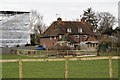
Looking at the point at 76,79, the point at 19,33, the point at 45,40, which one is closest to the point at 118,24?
the point at 45,40

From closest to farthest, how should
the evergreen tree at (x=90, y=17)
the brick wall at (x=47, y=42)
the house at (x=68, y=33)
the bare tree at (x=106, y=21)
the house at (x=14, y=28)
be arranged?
the house at (x=14, y=28) → the house at (x=68, y=33) → the brick wall at (x=47, y=42) → the bare tree at (x=106, y=21) → the evergreen tree at (x=90, y=17)

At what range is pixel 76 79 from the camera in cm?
1959

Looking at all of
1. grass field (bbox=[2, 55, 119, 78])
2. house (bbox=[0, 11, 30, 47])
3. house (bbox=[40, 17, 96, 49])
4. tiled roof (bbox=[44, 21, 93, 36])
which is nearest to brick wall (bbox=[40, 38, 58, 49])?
house (bbox=[40, 17, 96, 49])

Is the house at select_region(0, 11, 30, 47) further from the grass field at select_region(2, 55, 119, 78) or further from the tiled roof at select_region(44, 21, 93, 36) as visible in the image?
the grass field at select_region(2, 55, 119, 78)

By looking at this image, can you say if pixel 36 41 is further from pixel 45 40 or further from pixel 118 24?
pixel 118 24

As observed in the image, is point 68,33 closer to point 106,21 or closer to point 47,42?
point 47,42

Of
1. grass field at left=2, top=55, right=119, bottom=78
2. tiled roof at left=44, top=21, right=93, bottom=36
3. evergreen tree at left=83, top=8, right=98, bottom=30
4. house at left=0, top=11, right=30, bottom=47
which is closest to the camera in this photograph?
grass field at left=2, top=55, right=119, bottom=78

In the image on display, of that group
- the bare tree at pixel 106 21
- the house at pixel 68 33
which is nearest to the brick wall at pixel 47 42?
the house at pixel 68 33

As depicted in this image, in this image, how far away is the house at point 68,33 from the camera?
9247 centimetres

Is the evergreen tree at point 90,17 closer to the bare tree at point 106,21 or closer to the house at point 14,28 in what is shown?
the bare tree at point 106,21

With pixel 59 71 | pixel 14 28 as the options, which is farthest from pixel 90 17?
pixel 59 71

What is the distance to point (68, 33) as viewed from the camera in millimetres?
92750

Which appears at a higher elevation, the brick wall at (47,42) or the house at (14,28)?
the house at (14,28)

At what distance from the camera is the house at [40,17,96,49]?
92.5m
